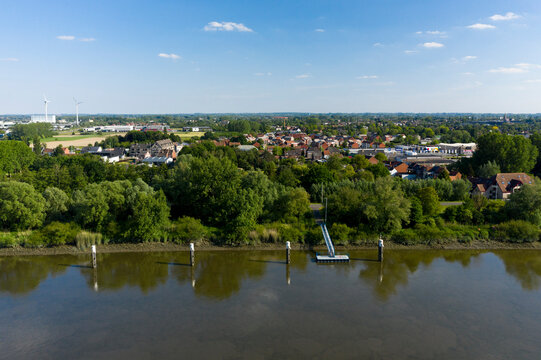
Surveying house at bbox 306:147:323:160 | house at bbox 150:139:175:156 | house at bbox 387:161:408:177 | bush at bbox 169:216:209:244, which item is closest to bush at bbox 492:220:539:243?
bush at bbox 169:216:209:244

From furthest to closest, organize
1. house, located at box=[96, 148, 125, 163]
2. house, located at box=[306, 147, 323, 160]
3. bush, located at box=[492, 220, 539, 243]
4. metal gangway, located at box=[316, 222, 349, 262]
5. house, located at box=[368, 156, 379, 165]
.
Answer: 1. house, located at box=[306, 147, 323, 160]
2. house, located at box=[96, 148, 125, 163]
3. house, located at box=[368, 156, 379, 165]
4. bush, located at box=[492, 220, 539, 243]
5. metal gangway, located at box=[316, 222, 349, 262]

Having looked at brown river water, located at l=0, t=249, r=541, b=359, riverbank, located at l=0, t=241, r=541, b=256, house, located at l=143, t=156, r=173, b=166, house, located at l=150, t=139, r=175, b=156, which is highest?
house, located at l=150, t=139, r=175, b=156

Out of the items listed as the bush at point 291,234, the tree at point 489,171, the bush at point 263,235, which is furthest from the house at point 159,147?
the tree at point 489,171

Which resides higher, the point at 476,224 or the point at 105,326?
the point at 476,224

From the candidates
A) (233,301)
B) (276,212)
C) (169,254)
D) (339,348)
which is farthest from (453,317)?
(169,254)

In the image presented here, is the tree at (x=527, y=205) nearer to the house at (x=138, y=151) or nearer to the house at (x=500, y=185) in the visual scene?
the house at (x=500, y=185)

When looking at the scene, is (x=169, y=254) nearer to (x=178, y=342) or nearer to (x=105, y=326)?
(x=105, y=326)

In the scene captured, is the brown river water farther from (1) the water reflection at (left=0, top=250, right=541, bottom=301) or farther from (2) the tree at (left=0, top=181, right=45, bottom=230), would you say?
(2) the tree at (left=0, top=181, right=45, bottom=230)
